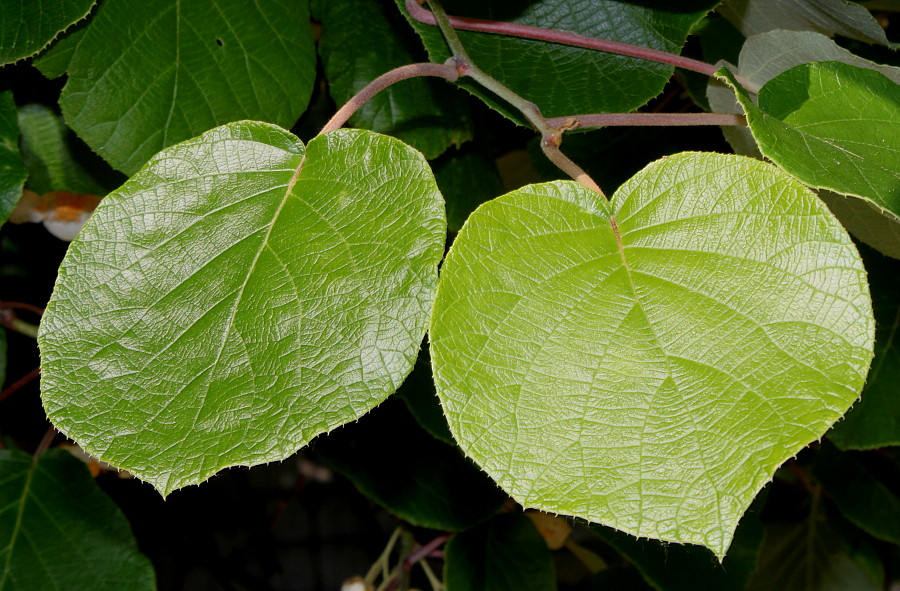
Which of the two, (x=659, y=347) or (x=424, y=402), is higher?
(x=659, y=347)

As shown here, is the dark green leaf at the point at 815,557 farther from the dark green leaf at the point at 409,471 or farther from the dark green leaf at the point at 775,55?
the dark green leaf at the point at 775,55

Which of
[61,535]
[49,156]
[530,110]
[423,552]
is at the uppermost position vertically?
[530,110]

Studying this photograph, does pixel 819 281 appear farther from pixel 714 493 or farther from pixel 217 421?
pixel 217 421

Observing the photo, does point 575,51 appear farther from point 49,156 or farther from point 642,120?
point 49,156

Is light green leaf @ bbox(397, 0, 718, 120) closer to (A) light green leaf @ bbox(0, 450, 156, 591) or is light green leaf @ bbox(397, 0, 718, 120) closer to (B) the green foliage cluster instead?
(B) the green foliage cluster

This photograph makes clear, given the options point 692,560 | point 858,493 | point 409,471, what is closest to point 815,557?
A: point 858,493

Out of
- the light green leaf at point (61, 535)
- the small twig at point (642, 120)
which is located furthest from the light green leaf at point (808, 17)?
the light green leaf at point (61, 535)

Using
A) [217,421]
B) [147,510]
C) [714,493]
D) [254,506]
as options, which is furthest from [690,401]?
[254,506]
